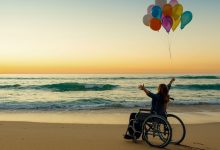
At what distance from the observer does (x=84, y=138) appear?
6.99 metres

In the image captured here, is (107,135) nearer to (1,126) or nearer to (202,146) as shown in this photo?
(202,146)

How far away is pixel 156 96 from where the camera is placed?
6230 mm

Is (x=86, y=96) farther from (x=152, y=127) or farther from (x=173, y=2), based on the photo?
(x=152, y=127)

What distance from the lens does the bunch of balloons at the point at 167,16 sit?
732cm

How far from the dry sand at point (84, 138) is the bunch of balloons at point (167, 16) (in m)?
2.60

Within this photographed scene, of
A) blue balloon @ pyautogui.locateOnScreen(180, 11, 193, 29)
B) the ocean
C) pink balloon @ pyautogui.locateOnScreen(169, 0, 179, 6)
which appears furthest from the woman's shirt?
the ocean

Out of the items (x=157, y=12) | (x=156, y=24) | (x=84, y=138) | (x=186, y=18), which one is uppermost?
(x=157, y=12)

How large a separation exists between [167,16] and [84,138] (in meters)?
3.25

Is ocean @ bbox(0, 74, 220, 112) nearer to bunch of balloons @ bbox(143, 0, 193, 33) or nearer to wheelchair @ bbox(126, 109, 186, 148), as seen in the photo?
bunch of balloons @ bbox(143, 0, 193, 33)

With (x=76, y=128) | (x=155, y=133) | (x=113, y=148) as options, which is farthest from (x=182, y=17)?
(x=76, y=128)

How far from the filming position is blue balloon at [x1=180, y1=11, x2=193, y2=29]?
7.23 m

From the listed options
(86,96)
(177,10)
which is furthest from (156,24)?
(86,96)

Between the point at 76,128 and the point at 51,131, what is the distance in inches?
35.2

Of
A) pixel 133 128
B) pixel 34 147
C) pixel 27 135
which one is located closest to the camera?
pixel 34 147
